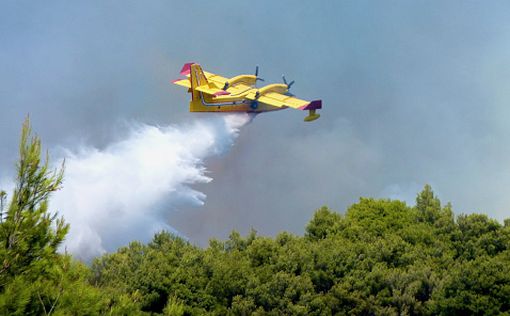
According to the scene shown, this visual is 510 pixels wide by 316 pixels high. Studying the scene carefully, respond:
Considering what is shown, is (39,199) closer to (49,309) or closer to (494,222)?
(49,309)

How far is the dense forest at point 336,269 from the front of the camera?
5356cm

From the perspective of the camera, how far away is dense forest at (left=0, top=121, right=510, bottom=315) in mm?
53562

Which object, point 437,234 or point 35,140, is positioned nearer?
point 35,140

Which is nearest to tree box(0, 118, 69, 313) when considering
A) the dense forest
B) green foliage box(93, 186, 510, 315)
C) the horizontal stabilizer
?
the dense forest

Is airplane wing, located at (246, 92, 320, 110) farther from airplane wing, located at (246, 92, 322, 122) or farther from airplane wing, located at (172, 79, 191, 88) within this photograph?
airplane wing, located at (172, 79, 191, 88)

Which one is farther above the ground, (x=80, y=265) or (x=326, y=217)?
(x=326, y=217)

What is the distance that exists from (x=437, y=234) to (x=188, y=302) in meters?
22.1

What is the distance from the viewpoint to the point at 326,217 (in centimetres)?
7150

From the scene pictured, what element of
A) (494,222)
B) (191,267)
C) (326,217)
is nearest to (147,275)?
(191,267)

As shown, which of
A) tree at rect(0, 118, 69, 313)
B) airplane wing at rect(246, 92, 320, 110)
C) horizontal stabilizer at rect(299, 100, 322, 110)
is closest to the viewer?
tree at rect(0, 118, 69, 313)

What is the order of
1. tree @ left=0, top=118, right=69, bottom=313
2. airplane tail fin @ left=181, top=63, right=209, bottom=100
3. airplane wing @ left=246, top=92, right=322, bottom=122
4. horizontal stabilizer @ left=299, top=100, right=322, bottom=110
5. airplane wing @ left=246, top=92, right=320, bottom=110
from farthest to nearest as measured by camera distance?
airplane tail fin @ left=181, top=63, right=209, bottom=100 → airplane wing @ left=246, top=92, right=320, bottom=110 → airplane wing @ left=246, top=92, right=322, bottom=122 → horizontal stabilizer @ left=299, top=100, right=322, bottom=110 → tree @ left=0, top=118, right=69, bottom=313

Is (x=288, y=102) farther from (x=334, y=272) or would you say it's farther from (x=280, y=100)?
(x=334, y=272)

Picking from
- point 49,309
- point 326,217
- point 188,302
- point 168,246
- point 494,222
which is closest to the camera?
point 49,309

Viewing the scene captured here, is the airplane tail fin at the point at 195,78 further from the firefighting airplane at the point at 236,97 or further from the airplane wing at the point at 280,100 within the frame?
the airplane wing at the point at 280,100
